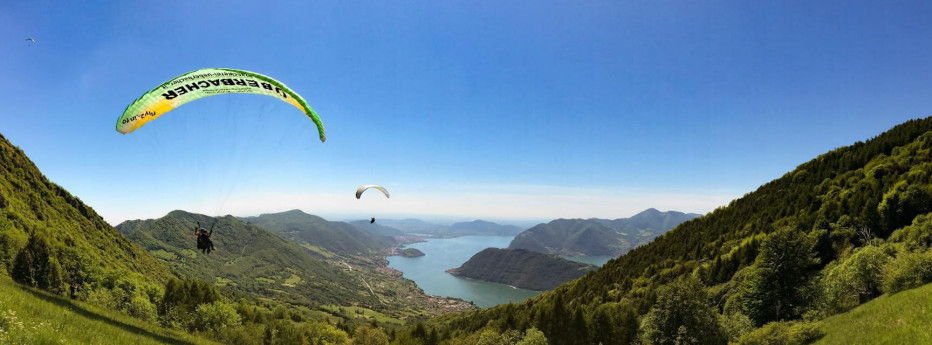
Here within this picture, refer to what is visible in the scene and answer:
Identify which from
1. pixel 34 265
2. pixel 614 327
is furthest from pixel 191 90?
pixel 34 265

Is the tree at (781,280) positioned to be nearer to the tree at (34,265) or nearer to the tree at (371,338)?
the tree at (371,338)

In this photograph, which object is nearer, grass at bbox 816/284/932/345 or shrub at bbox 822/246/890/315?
grass at bbox 816/284/932/345

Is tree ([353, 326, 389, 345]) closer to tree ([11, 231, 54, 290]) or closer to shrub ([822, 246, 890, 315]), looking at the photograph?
tree ([11, 231, 54, 290])

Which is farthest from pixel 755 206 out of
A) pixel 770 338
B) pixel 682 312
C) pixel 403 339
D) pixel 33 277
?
pixel 33 277

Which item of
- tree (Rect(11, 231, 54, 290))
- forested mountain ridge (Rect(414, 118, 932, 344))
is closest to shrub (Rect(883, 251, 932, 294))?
forested mountain ridge (Rect(414, 118, 932, 344))

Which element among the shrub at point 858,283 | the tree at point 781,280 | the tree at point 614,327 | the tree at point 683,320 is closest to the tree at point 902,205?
the shrub at point 858,283

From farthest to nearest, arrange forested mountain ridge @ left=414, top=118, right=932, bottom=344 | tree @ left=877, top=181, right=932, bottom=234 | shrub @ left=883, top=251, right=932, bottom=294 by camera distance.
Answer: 1. tree @ left=877, top=181, right=932, bottom=234
2. forested mountain ridge @ left=414, top=118, right=932, bottom=344
3. shrub @ left=883, top=251, right=932, bottom=294

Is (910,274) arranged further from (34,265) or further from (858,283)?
(34,265)
